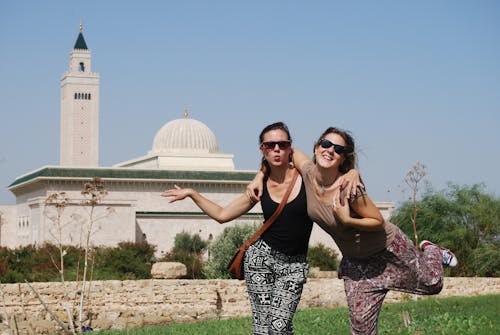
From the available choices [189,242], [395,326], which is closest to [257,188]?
[395,326]

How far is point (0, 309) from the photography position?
582 inches

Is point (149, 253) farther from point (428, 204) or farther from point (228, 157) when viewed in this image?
point (228, 157)

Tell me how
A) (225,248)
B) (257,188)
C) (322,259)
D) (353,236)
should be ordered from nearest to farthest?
(353,236) → (257,188) → (225,248) → (322,259)

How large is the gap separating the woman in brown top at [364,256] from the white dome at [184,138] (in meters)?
57.3

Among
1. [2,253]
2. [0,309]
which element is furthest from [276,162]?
[2,253]

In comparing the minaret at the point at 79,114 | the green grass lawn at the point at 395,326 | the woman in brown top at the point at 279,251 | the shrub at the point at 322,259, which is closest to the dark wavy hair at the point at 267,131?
the woman in brown top at the point at 279,251

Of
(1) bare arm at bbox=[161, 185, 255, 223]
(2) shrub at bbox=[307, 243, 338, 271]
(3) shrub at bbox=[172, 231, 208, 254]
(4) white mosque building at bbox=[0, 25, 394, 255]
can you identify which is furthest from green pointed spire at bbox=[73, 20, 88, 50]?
(1) bare arm at bbox=[161, 185, 255, 223]

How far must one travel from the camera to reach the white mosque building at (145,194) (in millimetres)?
52156

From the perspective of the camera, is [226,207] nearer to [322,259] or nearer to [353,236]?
[353,236]

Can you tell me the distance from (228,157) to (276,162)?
186 feet

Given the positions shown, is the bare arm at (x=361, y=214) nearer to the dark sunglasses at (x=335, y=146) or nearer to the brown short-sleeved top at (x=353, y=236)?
the brown short-sleeved top at (x=353, y=236)

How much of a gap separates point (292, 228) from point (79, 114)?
68.6 m

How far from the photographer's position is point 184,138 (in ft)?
207

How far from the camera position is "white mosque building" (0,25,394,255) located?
5216cm
